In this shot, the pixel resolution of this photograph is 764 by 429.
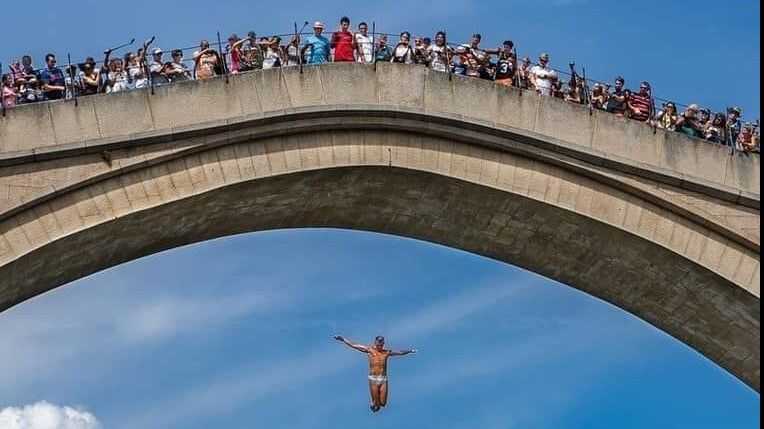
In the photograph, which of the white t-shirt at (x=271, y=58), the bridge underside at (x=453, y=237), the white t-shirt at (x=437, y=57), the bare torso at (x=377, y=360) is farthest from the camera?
the bare torso at (x=377, y=360)

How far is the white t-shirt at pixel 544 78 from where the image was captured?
35.7m

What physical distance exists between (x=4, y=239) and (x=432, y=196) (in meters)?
8.58

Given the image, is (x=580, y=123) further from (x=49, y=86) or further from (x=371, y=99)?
(x=49, y=86)

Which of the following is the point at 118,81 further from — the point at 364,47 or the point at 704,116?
the point at 704,116

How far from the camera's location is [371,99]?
34188 mm

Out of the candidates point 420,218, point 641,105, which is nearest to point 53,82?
point 420,218

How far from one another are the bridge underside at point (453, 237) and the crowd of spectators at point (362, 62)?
2222 mm

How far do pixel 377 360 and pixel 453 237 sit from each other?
10.7 feet

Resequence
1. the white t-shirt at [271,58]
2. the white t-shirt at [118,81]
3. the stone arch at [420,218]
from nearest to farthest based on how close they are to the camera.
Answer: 1. the stone arch at [420,218]
2. the white t-shirt at [118,81]
3. the white t-shirt at [271,58]

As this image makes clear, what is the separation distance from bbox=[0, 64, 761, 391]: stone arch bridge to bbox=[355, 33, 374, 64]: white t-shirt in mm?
489

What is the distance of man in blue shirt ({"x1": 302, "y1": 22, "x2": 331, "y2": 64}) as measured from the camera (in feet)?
113

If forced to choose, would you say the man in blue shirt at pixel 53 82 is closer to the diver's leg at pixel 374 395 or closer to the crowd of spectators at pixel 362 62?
the crowd of spectators at pixel 362 62

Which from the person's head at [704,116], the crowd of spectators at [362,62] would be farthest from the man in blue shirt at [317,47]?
the person's head at [704,116]

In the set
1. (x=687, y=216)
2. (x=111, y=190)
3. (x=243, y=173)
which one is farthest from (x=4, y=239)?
(x=687, y=216)
